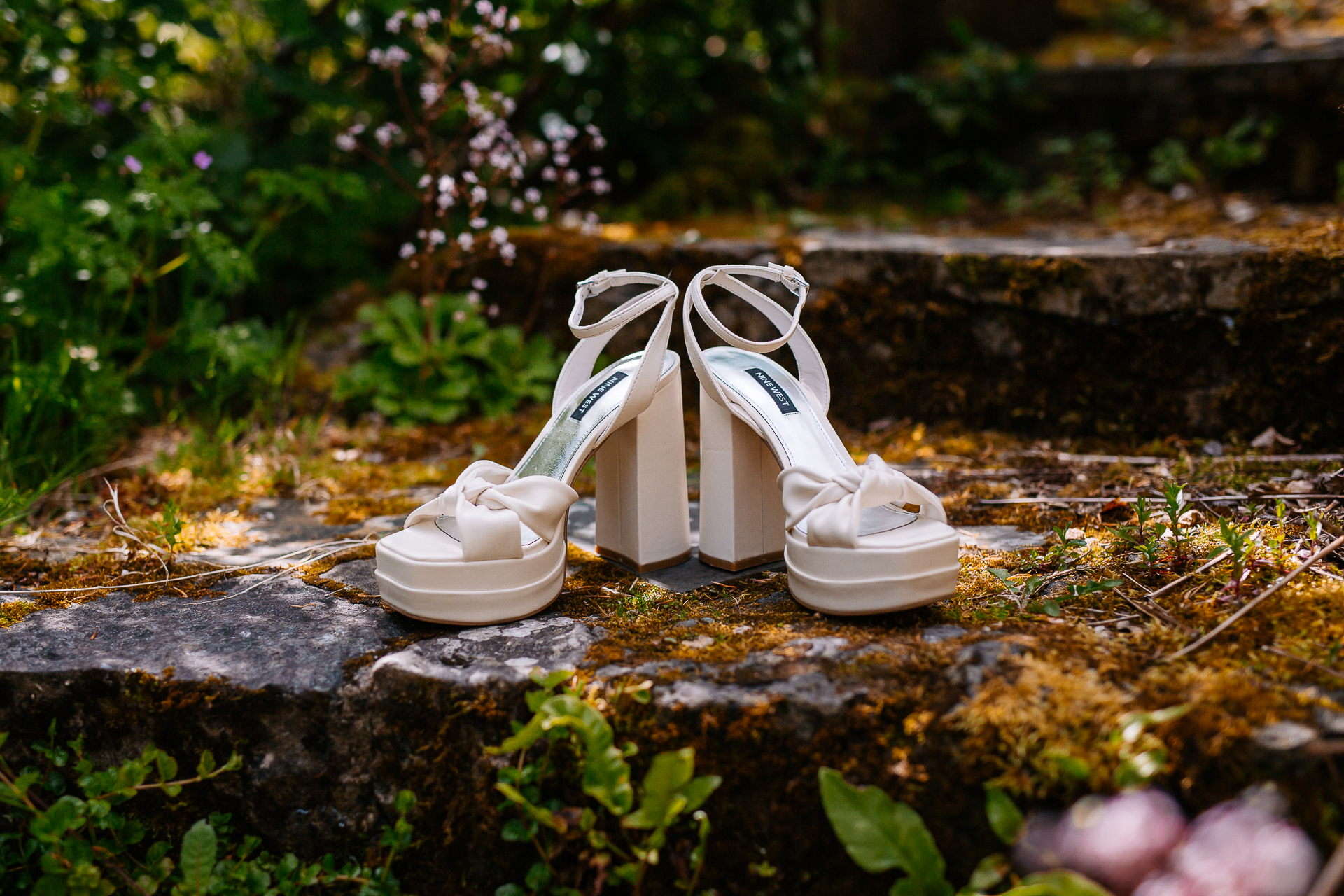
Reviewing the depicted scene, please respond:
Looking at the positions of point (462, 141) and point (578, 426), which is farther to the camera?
point (462, 141)

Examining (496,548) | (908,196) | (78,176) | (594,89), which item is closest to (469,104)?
(594,89)

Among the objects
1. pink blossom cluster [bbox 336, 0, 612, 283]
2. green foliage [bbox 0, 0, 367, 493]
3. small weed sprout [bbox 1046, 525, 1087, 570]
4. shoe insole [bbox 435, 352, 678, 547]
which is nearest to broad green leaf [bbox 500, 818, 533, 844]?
shoe insole [bbox 435, 352, 678, 547]

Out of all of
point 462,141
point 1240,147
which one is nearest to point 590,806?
point 462,141

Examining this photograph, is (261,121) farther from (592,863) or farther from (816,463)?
(592,863)

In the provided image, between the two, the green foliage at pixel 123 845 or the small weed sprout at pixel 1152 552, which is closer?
the green foliage at pixel 123 845

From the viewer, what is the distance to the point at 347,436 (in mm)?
3293

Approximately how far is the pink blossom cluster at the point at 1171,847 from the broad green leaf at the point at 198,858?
1331 mm

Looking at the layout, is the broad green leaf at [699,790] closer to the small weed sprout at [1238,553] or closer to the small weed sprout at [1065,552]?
the small weed sprout at [1065,552]

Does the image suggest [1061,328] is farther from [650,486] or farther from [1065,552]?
[650,486]

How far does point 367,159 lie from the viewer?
4004 millimetres

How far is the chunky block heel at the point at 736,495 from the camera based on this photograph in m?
1.95

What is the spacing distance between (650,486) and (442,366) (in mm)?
1748

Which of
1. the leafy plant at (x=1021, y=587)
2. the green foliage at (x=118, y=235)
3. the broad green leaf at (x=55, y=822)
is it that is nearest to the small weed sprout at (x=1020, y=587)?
the leafy plant at (x=1021, y=587)

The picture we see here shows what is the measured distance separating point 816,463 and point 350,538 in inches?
50.5
